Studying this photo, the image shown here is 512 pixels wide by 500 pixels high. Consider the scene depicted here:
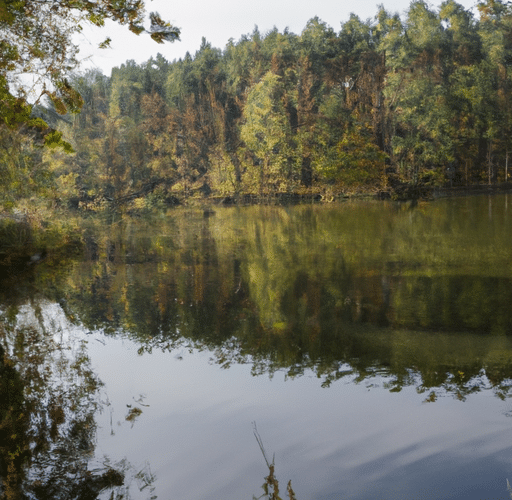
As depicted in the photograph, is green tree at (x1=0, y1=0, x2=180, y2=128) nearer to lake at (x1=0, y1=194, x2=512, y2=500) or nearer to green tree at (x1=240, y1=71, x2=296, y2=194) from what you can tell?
lake at (x1=0, y1=194, x2=512, y2=500)

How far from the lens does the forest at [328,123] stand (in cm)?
3653

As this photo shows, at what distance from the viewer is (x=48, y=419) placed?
4.63 meters

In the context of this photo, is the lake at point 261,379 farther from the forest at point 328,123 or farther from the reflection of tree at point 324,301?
the forest at point 328,123

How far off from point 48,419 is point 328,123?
35394 mm

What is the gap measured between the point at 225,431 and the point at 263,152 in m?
35.4

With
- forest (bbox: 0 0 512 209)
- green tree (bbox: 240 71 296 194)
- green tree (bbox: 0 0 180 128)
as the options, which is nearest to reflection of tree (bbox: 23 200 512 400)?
green tree (bbox: 0 0 180 128)

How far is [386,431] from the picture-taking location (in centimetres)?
460

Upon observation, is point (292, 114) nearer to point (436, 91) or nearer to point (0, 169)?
point (436, 91)

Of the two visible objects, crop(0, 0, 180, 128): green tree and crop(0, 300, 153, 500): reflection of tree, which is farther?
crop(0, 0, 180, 128): green tree

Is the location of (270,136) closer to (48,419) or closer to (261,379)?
(261,379)

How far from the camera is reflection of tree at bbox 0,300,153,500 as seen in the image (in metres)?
3.73

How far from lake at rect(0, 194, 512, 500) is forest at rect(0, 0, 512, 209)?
24334 millimetres

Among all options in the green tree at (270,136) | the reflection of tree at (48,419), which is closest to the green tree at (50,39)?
the reflection of tree at (48,419)

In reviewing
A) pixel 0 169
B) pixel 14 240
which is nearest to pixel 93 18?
pixel 0 169
